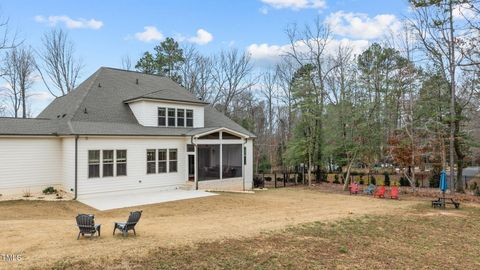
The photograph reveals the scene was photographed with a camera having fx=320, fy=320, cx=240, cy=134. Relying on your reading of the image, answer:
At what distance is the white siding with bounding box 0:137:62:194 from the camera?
1590cm

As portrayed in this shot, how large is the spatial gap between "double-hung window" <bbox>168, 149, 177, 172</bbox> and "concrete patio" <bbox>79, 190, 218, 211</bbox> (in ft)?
4.81

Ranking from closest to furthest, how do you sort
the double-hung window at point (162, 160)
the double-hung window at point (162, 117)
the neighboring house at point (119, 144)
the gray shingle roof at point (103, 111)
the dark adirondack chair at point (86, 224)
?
1. the dark adirondack chair at point (86, 224)
2. the neighboring house at point (119, 144)
3. the gray shingle roof at point (103, 111)
4. the double-hung window at point (162, 160)
5. the double-hung window at point (162, 117)

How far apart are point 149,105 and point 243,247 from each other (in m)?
14.3

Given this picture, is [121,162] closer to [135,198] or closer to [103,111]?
[135,198]

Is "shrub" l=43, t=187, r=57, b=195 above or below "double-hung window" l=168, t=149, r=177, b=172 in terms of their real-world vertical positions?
below

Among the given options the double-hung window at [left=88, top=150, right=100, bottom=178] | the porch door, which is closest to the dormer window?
the porch door

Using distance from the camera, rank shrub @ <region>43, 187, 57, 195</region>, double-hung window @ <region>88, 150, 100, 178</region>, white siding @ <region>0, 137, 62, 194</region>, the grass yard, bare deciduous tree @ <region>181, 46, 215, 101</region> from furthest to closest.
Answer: bare deciduous tree @ <region>181, 46, 215, 101</region> < shrub @ <region>43, 187, 57, 195</region> < double-hung window @ <region>88, 150, 100, 178</region> < white siding @ <region>0, 137, 62, 194</region> < the grass yard

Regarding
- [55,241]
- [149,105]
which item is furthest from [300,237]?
[149,105]

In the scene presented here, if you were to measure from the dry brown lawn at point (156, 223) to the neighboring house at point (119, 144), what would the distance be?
200 cm

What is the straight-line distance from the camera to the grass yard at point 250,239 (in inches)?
285

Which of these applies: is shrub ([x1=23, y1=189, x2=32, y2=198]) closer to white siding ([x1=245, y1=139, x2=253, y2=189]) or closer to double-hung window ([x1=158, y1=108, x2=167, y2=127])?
double-hung window ([x1=158, y1=108, x2=167, y2=127])

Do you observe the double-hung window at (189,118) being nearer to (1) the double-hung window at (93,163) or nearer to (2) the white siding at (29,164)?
(1) the double-hung window at (93,163)

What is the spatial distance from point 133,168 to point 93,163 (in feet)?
7.25

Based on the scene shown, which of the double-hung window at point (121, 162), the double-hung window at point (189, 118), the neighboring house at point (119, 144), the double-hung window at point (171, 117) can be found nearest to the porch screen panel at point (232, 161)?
the neighboring house at point (119, 144)
